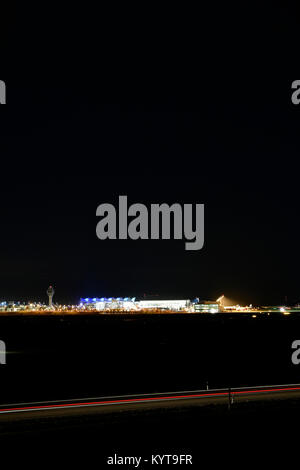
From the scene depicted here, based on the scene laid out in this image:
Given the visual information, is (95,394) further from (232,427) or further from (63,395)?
(232,427)

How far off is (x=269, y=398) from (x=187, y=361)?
23993mm

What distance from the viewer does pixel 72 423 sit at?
16.5 metres

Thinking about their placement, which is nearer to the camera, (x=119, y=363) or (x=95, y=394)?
(x=95, y=394)

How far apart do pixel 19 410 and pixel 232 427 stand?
7614mm

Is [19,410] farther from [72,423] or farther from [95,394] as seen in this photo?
[95,394]

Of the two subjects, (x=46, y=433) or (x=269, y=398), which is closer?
(x=46, y=433)

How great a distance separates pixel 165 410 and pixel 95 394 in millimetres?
9109

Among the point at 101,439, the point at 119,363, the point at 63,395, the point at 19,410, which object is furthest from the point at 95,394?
the point at 119,363

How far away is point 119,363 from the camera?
142ft
